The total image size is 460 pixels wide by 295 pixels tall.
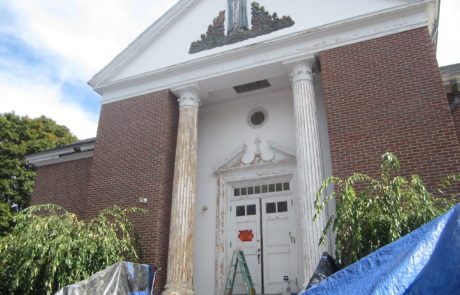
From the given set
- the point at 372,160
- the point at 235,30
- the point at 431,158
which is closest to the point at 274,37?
the point at 235,30

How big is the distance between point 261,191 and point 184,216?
7.87ft

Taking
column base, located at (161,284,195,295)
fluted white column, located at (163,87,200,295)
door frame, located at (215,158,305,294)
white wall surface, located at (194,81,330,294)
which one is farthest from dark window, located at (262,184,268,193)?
column base, located at (161,284,195,295)

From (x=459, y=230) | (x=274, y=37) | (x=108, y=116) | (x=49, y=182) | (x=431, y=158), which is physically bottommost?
(x=459, y=230)

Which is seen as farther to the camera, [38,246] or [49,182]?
[49,182]

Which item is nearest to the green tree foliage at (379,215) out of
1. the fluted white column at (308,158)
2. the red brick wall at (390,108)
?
the fluted white column at (308,158)

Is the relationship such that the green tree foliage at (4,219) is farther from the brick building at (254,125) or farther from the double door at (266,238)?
the double door at (266,238)

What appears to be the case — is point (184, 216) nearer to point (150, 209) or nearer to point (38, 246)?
point (150, 209)

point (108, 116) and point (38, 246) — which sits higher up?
point (108, 116)

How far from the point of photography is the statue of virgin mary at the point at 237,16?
10.7m

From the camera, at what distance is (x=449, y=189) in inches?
281

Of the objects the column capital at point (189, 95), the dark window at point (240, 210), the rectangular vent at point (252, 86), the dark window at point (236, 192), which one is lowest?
the dark window at point (240, 210)

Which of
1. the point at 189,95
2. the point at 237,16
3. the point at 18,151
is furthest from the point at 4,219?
the point at 237,16

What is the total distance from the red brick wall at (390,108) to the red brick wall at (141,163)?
4.35 metres

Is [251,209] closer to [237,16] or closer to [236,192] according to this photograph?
[236,192]
